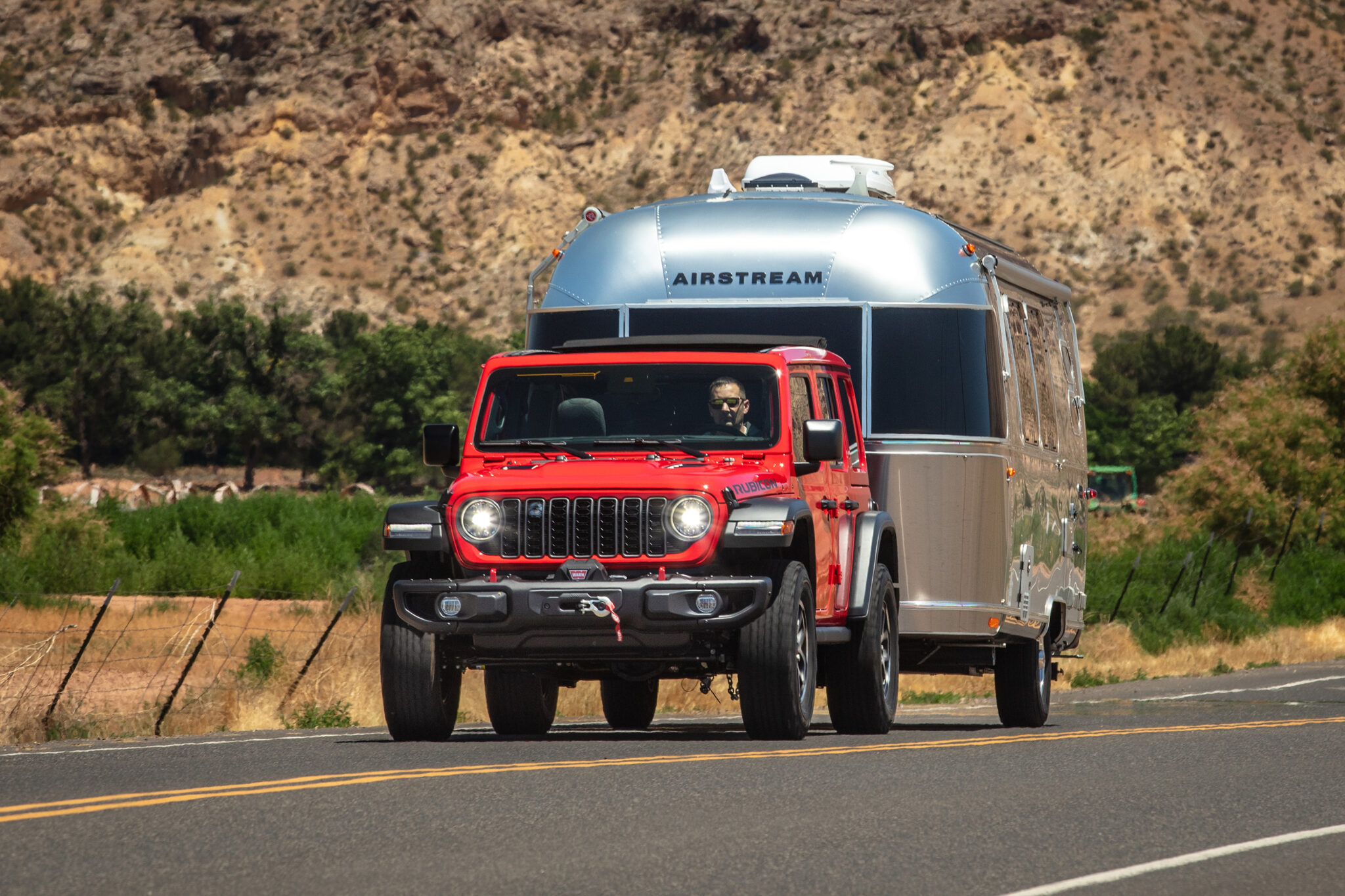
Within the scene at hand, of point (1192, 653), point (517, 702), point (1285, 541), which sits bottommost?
point (1192, 653)

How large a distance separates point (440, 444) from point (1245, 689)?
45.5 feet

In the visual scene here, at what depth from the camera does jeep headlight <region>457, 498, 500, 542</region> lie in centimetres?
1211

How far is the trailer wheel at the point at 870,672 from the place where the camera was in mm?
13297

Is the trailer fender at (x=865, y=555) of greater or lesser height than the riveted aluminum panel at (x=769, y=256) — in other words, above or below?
below

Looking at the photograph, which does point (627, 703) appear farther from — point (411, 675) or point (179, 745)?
point (179, 745)

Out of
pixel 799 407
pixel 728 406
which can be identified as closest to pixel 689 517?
pixel 728 406

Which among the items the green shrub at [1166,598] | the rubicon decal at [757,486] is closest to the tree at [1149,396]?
the green shrub at [1166,598]

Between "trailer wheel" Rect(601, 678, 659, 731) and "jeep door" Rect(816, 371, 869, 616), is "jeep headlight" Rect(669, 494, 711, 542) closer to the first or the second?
"jeep door" Rect(816, 371, 869, 616)

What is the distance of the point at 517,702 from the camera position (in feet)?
46.4

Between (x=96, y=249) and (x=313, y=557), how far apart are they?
2859 inches

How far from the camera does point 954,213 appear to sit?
102938mm

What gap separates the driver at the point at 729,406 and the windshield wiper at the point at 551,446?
93cm

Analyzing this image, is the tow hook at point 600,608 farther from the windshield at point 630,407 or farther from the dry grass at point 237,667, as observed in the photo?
Answer: the dry grass at point 237,667

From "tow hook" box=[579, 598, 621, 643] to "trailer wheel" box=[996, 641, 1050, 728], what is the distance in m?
5.50
